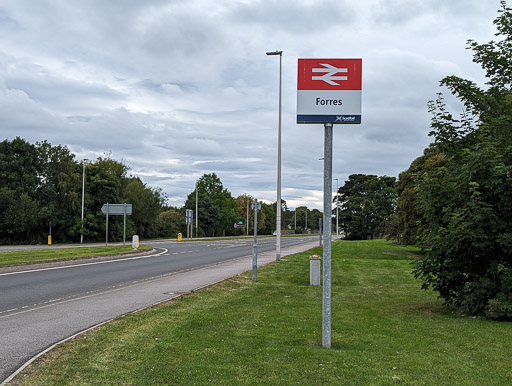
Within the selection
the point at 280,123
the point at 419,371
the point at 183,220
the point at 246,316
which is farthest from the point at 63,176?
the point at 419,371

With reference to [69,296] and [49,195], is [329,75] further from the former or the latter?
[49,195]

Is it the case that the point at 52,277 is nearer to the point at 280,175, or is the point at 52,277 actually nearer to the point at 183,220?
the point at 280,175

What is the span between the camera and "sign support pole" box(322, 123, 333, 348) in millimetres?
6648

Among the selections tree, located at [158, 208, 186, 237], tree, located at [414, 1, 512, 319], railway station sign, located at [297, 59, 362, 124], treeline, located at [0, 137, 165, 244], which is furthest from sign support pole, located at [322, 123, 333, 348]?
tree, located at [158, 208, 186, 237]

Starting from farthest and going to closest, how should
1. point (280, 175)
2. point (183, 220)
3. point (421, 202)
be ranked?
point (183, 220), point (280, 175), point (421, 202)

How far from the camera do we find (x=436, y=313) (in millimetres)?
9859

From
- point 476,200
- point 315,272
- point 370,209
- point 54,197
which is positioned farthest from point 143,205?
point 476,200

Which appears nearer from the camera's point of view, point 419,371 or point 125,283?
point 419,371

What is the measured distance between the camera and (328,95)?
7016 millimetres

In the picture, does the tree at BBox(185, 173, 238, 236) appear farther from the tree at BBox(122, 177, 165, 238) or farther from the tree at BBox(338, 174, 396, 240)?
the tree at BBox(338, 174, 396, 240)

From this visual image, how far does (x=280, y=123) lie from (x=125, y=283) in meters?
15.2

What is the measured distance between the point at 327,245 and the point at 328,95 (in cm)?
211

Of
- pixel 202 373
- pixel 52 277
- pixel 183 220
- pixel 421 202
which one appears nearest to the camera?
pixel 202 373

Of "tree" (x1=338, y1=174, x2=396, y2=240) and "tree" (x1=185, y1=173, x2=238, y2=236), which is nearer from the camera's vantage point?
"tree" (x1=338, y1=174, x2=396, y2=240)
